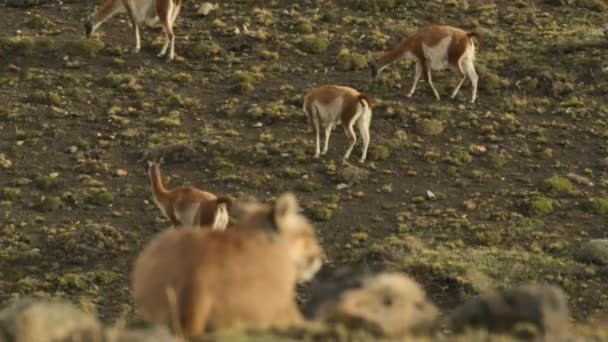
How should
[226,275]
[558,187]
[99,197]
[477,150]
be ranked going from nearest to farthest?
[226,275]
[99,197]
[558,187]
[477,150]

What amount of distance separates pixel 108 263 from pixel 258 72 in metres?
11.7

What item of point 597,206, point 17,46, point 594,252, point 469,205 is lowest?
point 17,46

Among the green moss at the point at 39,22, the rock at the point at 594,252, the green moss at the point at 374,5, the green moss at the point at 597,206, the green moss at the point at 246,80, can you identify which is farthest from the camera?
the green moss at the point at 374,5

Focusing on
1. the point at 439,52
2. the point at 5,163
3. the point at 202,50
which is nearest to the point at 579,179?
the point at 439,52

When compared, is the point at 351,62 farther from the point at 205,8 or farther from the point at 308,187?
the point at 308,187

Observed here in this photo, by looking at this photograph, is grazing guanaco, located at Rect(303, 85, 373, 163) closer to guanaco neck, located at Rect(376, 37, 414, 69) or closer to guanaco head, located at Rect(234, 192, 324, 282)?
guanaco neck, located at Rect(376, 37, 414, 69)

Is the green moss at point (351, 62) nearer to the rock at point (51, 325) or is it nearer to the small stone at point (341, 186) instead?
the small stone at point (341, 186)

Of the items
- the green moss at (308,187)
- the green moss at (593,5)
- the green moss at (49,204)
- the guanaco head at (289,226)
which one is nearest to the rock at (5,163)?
the green moss at (49,204)

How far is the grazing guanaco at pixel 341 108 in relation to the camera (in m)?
24.5

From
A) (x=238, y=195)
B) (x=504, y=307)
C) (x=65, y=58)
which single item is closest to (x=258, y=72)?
(x=65, y=58)

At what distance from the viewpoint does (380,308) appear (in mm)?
8664

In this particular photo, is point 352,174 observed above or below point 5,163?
above

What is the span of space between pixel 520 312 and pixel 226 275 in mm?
2548

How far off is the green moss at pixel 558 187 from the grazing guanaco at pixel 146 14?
1225cm
